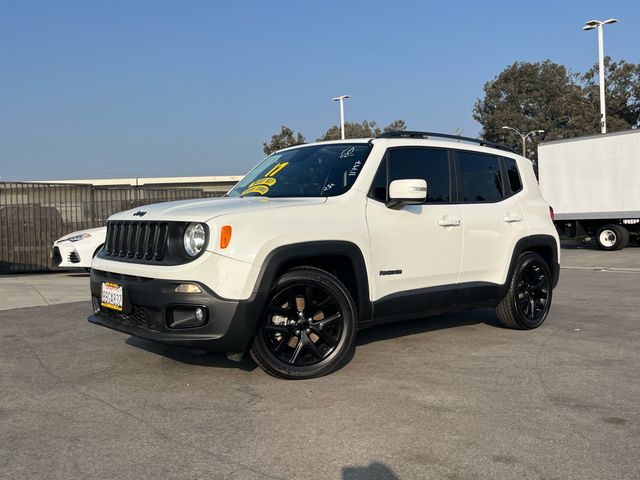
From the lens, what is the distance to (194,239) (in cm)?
430

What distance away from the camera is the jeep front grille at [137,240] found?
14.7 feet

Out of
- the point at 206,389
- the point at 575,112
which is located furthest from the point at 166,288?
the point at 575,112

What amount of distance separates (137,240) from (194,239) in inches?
25.7

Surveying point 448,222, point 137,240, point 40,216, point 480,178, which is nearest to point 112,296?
point 137,240

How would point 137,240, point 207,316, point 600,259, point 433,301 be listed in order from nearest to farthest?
point 207,316 < point 137,240 < point 433,301 < point 600,259

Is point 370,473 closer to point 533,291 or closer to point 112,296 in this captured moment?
point 112,296

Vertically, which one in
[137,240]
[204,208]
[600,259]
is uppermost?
[204,208]

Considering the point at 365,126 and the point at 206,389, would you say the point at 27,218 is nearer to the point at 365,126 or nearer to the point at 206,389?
the point at 206,389

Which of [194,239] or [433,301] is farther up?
[194,239]

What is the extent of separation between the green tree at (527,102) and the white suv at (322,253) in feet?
173

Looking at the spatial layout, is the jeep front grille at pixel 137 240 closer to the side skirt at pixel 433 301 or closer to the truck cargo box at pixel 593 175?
the side skirt at pixel 433 301

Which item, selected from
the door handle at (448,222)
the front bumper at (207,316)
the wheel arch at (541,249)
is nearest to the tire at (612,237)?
the wheel arch at (541,249)

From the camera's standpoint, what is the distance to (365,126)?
60.6 meters

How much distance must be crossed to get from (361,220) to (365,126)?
187 ft
